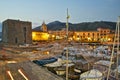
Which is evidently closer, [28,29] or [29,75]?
[29,75]

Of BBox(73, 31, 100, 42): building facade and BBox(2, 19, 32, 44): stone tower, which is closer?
BBox(2, 19, 32, 44): stone tower

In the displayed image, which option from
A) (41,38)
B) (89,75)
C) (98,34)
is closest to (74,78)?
(89,75)

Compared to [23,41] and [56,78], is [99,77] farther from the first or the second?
[23,41]

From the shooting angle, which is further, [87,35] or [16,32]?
[87,35]

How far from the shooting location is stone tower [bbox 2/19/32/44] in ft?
192

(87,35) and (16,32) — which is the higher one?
(16,32)

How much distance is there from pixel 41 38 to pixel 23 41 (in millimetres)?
17297

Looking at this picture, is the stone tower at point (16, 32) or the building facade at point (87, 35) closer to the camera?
the stone tower at point (16, 32)

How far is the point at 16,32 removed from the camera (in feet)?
196

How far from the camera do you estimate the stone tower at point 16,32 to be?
192ft

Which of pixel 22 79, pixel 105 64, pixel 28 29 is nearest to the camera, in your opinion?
pixel 22 79

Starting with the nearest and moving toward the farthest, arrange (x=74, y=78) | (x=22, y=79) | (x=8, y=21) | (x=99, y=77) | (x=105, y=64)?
(x=22, y=79), (x=99, y=77), (x=74, y=78), (x=105, y=64), (x=8, y=21)

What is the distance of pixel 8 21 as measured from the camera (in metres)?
58.7

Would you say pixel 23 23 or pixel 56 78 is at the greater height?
pixel 23 23
